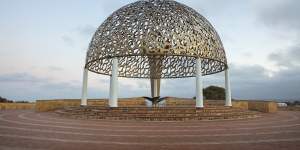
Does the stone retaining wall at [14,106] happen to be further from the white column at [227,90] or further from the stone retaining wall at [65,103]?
the white column at [227,90]

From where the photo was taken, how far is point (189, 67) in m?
33.9

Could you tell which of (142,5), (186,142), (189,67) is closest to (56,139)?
(186,142)

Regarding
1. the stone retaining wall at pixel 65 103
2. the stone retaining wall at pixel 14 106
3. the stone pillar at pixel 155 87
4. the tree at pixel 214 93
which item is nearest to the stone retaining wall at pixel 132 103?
the stone retaining wall at pixel 65 103

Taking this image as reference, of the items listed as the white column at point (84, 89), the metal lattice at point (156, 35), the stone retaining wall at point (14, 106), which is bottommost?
the stone retaining wall at point (14, 106)

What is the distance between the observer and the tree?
5988 cm

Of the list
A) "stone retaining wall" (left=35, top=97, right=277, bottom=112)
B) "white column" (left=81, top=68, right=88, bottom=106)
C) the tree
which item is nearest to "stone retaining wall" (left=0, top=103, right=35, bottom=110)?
"stone retaining wall" (left=35, top=97, right=277, bottom=112)

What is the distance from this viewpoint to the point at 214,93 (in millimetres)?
60750

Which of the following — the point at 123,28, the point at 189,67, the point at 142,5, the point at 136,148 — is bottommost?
the point at 136,148

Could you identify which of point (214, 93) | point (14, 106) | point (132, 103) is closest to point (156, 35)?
point (132, 103)

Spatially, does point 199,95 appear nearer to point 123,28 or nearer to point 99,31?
point 123,28

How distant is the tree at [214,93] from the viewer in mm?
59884

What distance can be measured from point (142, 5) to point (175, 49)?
231 inches

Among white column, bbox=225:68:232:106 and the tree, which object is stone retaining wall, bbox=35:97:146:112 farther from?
the tree

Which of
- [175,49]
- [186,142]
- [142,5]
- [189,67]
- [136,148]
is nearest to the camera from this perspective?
[136,148]
